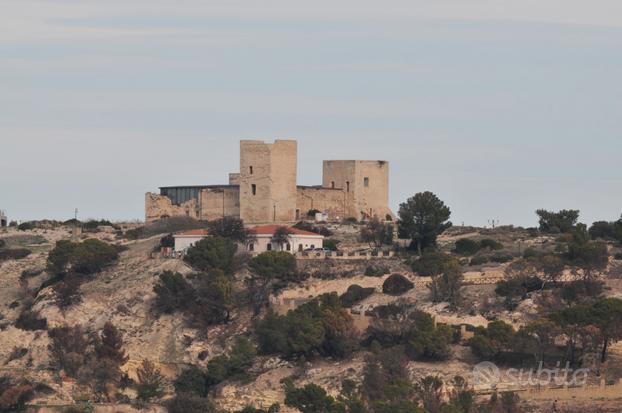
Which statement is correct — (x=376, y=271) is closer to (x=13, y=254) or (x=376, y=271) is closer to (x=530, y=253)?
(x=530, y=253)

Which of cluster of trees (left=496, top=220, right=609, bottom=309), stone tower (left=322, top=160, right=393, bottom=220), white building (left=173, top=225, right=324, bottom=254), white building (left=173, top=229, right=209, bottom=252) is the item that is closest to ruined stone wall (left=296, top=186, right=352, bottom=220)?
stone tower (left=322, top=160, right=393, bottom=220)

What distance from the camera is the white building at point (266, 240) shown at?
105 meters

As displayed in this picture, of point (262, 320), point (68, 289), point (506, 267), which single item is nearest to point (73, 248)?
point (68, 289)

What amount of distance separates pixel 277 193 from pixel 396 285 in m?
17.3

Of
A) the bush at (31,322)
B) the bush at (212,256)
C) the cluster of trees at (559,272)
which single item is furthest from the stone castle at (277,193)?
the cluster of trees at (559,272)

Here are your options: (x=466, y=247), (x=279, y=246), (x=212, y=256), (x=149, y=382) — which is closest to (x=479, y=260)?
(x=466, y=247)

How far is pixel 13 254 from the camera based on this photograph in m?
109

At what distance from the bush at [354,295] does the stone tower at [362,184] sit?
63.7 feet

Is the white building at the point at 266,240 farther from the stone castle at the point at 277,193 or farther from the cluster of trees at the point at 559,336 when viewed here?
the cluster of trees at the point at 559,336

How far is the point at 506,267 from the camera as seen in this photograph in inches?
3846

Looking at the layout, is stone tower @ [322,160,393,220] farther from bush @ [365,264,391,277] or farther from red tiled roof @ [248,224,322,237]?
bush @ [365,264,391,277]

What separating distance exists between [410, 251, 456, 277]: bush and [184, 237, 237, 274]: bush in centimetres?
887

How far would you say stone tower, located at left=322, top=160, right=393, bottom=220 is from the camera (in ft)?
381

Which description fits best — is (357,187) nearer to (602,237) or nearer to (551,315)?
(602,237)
